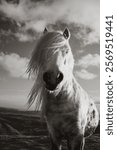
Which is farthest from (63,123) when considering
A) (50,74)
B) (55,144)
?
(50,74)

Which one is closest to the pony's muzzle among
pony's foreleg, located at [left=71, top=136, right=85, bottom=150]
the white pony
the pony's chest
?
the white pony

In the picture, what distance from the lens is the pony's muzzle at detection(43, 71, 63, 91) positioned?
1167 mm

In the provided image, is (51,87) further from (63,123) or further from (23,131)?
(23,131)

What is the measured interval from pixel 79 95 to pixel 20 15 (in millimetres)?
430

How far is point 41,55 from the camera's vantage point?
1214mm

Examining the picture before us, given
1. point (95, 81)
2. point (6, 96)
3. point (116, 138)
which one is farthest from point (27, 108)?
point (116, 138)

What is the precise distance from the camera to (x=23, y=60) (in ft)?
4.36

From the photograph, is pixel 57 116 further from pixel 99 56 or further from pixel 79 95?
pixel 99 56

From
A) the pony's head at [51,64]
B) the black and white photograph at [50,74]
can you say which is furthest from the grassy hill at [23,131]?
the pony's head at [51,64]

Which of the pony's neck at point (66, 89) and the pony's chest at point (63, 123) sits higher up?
the pony's neck at point (66, 89)

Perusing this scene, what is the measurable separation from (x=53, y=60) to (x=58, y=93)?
132 mm

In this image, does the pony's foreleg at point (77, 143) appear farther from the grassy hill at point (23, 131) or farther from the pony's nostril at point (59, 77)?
the pony's nostril at point (59, 77)

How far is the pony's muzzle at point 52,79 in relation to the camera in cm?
117

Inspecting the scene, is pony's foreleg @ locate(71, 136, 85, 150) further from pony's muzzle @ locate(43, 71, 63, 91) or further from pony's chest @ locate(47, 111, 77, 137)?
pony's muzzle @ locate(43, 71, 63, 91)
